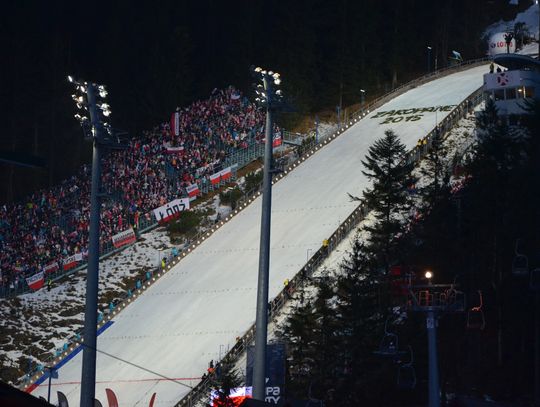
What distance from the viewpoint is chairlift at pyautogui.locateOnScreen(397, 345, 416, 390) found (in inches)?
944

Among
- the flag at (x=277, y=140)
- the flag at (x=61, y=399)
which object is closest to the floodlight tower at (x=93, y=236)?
the flag at (x=61, y=399)

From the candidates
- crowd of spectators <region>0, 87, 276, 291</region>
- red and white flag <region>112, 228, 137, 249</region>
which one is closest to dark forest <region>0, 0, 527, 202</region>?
crowd of spectators <region>0, 87, 276, 291</region>

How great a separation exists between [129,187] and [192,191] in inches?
131

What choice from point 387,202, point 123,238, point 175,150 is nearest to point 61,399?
point 387,202

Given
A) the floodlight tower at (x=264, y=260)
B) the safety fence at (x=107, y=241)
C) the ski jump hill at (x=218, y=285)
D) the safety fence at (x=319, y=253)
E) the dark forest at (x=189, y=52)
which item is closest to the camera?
the floodlight tower at (x=264, y=260)

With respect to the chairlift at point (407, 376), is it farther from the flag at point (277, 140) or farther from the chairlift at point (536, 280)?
the flag at point (277, 140)

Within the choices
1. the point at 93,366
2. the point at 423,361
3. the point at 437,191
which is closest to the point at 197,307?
the point at 437,191

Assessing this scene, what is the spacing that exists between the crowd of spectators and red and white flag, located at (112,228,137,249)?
405 millimetres

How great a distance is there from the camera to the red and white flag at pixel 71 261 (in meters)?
48.6

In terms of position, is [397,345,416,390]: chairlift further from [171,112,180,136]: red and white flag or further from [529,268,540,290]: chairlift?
[171,112,180,136]: red and white flag

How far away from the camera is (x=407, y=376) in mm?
26031

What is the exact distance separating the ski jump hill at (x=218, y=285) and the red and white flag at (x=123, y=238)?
383cm

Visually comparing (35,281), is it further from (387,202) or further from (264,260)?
(264,260)

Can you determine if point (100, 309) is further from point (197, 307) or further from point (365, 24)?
point (365, 24)
